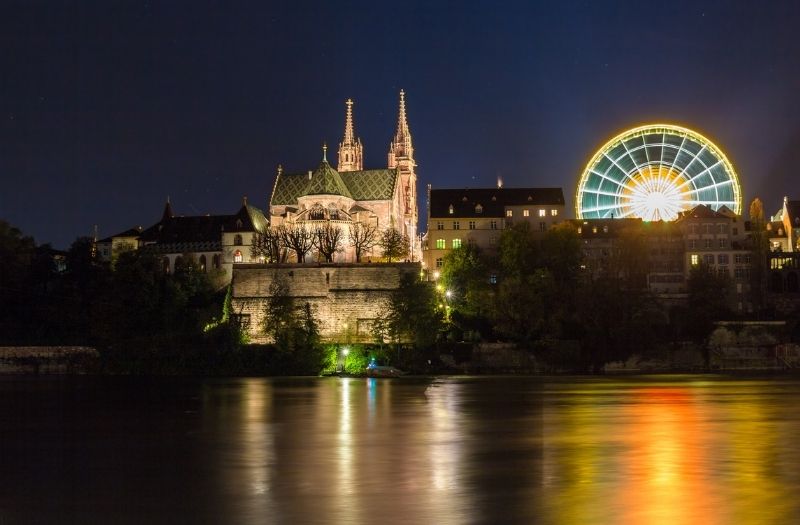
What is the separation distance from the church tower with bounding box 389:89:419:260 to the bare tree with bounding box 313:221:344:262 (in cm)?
2029

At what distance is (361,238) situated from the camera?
312ft

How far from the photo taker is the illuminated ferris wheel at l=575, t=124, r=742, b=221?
9688 centimetres

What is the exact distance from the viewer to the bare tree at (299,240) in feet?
295

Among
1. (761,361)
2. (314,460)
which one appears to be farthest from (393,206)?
(314,460)

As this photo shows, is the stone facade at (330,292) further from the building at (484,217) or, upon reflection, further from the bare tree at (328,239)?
the building at (484,217)

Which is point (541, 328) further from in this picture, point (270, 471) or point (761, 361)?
point (270, 471)

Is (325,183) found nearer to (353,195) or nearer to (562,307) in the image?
(353,195)

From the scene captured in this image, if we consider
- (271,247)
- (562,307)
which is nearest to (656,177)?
(562,307)

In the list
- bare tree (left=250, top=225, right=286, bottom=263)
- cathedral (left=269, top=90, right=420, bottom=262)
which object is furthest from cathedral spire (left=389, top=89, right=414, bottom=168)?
bare tree (left=250, top=225, right=286, bottom=263)

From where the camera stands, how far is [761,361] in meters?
75.2

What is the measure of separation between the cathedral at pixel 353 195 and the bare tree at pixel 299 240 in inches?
Answer: 62.3

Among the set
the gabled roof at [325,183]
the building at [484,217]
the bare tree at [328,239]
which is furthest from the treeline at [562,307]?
the gabled roof at [325,183]

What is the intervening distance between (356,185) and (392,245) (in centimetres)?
1735

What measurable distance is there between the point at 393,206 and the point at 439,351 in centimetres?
3774
